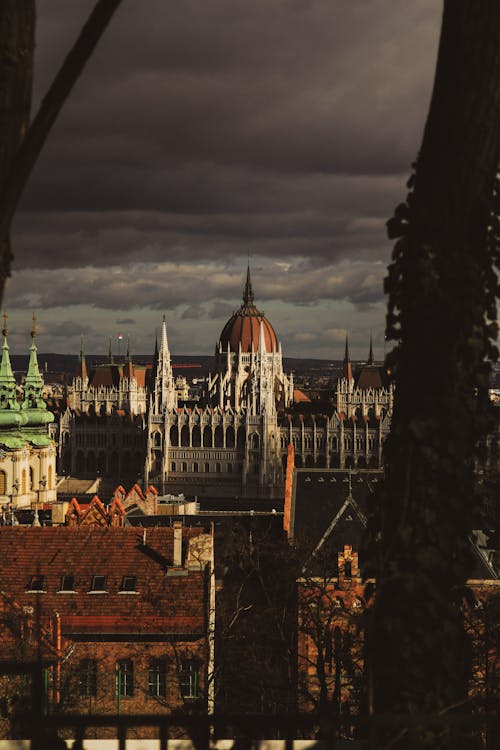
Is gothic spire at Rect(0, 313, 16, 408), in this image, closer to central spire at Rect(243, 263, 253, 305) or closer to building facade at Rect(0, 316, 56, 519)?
building facade at Rect(0, 316, 56, 519)

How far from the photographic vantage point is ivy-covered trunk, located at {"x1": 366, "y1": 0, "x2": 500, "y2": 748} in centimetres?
626

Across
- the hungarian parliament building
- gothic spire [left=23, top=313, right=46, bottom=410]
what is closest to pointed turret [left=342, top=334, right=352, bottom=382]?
the hungarian parliament building

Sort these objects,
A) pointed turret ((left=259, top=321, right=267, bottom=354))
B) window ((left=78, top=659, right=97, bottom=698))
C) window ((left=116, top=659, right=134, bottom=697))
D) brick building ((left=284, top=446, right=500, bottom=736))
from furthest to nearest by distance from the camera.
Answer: pointed turret ((left=259, top=321, right=267, bottom=354))
window ((left=116, top=659, right=134, bottom=697))
window ((left=78, top=659, right=97, bottom=698))
brick building ((left=284, top=446, right=500, bottom=736))

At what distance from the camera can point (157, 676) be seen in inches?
969

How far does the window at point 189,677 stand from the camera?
2320 cm

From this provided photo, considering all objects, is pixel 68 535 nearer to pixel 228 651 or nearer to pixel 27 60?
pixel 228 651

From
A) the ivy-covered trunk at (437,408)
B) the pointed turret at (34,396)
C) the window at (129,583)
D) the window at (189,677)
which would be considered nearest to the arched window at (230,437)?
the pointed turret at (34,396)

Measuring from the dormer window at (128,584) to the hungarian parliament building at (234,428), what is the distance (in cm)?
10024

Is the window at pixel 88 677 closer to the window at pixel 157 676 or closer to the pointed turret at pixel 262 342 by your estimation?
the window at pixel 157 676

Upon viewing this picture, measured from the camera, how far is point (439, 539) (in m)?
6.34

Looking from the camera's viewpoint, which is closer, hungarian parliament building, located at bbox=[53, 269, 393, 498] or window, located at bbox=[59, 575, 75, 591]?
window, located at bbox=[59, 575, 75, 591]

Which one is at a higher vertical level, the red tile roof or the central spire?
the central spire

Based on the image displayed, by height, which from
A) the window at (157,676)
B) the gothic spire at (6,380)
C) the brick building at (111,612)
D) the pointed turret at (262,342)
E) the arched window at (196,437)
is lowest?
the arched window at (196,437)

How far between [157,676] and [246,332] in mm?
134390
